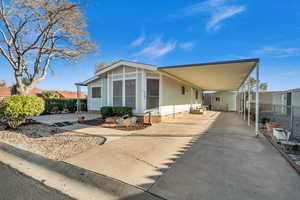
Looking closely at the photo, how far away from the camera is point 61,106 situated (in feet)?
41.8

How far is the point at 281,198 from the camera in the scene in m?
1.90

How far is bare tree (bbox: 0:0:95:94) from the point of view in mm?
7188

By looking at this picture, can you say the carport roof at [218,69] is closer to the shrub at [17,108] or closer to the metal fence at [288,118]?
the metal fence at [288,118]

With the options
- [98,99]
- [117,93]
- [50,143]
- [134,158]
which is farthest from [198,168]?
[98,99]

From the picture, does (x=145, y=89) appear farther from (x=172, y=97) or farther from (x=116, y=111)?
(x=172, y=97)

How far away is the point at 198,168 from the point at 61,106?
1406 centimetres

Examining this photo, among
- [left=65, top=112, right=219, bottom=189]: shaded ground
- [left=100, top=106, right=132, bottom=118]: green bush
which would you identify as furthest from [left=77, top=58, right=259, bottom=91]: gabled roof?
[left=65, top=112, right=219, bottom=189]: shaded ground

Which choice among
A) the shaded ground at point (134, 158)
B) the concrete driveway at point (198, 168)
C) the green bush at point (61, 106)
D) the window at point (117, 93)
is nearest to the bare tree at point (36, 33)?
the green bush at point (61, 106)

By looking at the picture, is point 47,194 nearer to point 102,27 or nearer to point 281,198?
point 281,198

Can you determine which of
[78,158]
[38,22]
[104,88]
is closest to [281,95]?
[104,88]

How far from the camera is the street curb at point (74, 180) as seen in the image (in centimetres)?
205

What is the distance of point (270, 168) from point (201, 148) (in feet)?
5.04

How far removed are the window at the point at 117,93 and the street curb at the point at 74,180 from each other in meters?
5.73

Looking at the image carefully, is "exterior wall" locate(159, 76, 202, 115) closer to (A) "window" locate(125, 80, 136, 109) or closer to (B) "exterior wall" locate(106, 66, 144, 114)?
(B) "exterior wall" locate(106, 66, 144, 114)
